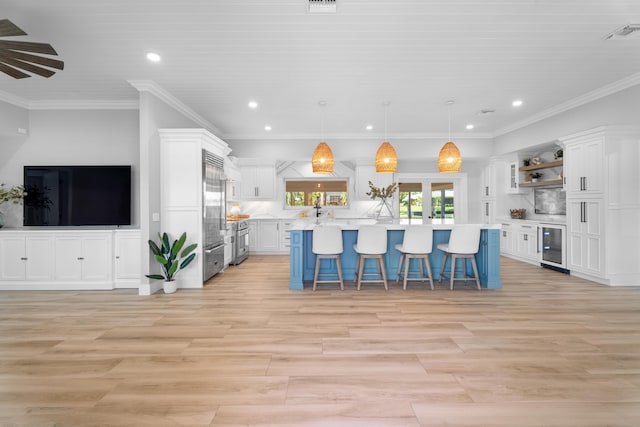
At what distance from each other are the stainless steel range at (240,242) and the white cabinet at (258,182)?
2.46 ft

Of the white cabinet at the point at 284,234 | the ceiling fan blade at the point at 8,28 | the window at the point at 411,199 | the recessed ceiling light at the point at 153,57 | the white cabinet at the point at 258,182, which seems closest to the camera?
the ceiling fan blade at the point at 8,28

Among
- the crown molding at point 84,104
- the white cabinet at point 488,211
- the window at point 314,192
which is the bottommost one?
the white cabinet at point 488,211

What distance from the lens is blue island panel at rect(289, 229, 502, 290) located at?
445 cm

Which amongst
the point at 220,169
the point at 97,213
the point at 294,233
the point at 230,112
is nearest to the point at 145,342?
the point at 294,233

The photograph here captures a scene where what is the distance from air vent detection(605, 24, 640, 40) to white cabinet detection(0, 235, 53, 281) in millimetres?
7470

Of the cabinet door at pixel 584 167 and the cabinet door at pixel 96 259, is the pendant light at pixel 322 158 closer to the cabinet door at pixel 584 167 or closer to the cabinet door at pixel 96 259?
the cabinet door at pixel 96 259

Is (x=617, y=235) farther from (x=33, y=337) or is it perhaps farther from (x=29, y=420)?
(x=33, y=337)

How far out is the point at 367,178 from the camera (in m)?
7.53

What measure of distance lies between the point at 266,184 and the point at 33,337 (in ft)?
17.1

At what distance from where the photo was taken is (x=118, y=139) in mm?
4883

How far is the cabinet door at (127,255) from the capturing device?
446cm

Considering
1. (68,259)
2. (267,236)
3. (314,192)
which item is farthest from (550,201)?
(68,259)

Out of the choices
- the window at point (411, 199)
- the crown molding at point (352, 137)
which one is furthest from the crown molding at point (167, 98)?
the window at point (411, 199)

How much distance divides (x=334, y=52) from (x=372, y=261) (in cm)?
305
